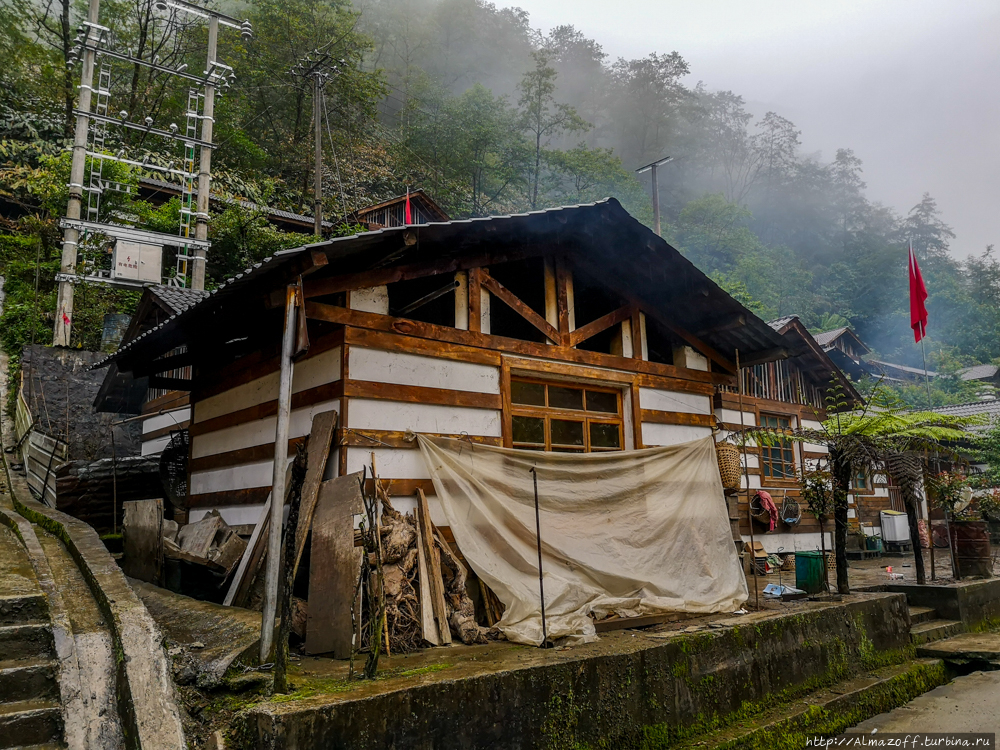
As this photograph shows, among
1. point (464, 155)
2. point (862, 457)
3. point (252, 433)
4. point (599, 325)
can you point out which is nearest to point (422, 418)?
point (252, 433)

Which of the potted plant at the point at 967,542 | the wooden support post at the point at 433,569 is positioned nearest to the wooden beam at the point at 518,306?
the wooden support post at the point at 433,569

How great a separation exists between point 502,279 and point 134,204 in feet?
54.3

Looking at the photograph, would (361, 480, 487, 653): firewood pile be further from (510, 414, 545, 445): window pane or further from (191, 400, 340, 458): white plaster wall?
(510, 414, 545, 445): window pane

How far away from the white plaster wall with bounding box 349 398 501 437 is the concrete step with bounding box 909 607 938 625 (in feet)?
21.6

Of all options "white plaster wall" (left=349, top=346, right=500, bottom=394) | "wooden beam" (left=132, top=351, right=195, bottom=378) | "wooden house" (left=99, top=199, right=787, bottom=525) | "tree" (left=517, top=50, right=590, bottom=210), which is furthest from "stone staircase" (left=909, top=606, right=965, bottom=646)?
"tree" (left=517, top=50, right=590, bottom=210)

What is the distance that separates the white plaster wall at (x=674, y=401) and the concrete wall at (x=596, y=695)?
304 cm

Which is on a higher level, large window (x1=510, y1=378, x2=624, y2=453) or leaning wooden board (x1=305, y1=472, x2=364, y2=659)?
large window (x1=510, y1=378, x2=624, y2=453)

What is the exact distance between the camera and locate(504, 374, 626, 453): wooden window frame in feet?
25.4

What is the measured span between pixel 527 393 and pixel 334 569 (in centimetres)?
327

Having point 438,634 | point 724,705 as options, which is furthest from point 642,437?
point 438,634

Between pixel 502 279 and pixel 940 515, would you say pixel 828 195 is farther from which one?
pixel 502 279

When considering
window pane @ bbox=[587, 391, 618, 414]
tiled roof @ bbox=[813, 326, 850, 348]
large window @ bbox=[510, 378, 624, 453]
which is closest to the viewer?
large window @ bbox=[510, 378, 624, 453]

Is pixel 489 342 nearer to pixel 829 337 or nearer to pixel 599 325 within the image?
pixel 599 325

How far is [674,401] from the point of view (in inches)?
371
